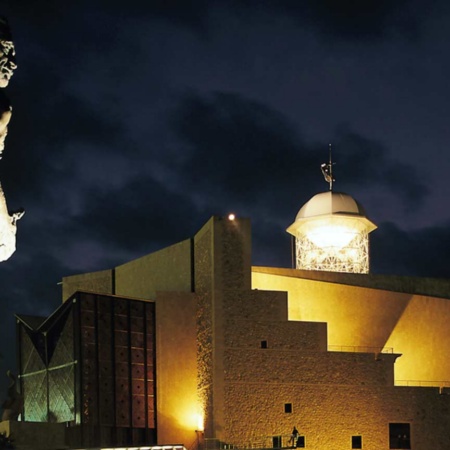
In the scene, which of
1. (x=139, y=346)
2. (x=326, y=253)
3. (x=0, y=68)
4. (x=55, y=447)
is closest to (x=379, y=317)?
(x=326, y=253)

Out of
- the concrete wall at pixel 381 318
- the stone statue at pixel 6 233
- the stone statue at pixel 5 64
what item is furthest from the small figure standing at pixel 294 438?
the stone statue at pixel 5 64

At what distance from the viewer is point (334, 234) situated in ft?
130

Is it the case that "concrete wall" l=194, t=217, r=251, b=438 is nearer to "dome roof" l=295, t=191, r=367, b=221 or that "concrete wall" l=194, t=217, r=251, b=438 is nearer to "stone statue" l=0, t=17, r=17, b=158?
"dome roof" l=295, t=191, r=367, b=221

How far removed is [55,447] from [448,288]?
21.1m

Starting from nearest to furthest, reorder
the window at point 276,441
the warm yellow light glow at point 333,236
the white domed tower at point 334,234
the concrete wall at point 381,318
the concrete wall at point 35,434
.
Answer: the concrete wall at point 35,434
the window at point 276,441
the concrete wall at point 381,318
the white domed tower at point 334,234
the warm yellow light glow at point 333,236

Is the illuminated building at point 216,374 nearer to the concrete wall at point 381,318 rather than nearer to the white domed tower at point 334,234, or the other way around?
the concrete wall at point 381,318

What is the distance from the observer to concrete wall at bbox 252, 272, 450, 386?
3591cm

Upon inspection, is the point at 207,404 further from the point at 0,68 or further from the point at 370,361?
the point at 0,68

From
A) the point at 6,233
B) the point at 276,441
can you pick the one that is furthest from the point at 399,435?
the point at 6,233

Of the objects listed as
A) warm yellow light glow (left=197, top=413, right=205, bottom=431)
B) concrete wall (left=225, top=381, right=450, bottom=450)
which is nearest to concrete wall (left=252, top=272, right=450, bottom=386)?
concrete wall (left=225, top=381, right=450, bottom=450)

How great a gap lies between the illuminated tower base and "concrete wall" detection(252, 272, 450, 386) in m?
3.25

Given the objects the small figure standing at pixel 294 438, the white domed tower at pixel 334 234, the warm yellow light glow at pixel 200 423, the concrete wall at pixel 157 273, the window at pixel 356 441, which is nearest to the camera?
the small figure standing at pixel 294 438

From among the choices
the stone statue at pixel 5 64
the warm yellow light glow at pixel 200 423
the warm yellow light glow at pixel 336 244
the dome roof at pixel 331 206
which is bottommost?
the warm yellow light glow at pixel 200 423

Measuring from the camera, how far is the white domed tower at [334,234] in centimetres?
3941
